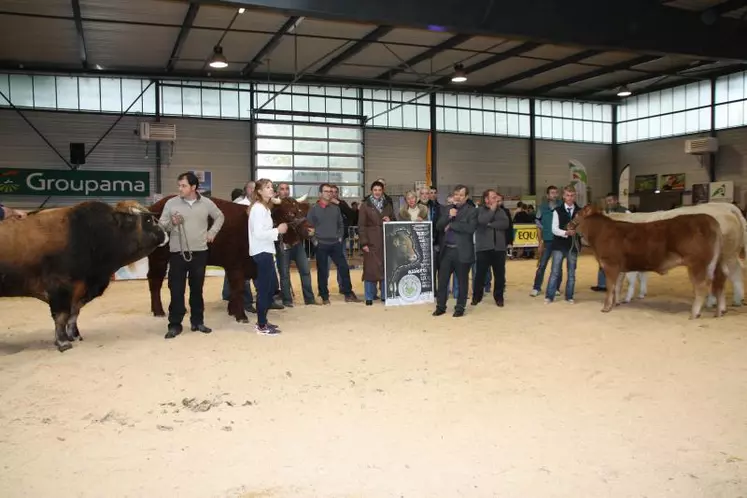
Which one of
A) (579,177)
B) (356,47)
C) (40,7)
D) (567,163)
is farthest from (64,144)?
(567,163)

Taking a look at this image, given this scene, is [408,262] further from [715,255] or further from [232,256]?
[715,255]

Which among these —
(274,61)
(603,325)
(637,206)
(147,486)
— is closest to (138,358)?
(147,486)

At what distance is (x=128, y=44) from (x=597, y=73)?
1633 cm

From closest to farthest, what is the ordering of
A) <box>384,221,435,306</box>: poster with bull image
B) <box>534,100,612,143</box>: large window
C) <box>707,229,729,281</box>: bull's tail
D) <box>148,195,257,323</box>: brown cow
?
1. <box>707,229,729,281</box>: bull's tail
2. <box>148,195,257,323</box>: brown cow
3. <box>384,221,435,306</box>: poster with bull image
4. <box>534,100,612,143</box>: large window

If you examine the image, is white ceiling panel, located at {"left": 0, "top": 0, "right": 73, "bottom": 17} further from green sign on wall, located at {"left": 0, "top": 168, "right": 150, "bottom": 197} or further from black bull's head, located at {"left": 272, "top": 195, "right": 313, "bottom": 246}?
black bull's head, located at {"left": 272, "top": 195, "right": 313, "bottom": 246}

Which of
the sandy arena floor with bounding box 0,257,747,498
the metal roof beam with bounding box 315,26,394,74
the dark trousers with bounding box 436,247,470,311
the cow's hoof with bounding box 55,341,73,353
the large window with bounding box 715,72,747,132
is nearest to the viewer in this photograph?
the sandy arena floor with bounding box 0,257,747,498

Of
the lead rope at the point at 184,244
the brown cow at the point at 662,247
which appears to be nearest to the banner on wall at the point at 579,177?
the brown cow at the point at 662,247

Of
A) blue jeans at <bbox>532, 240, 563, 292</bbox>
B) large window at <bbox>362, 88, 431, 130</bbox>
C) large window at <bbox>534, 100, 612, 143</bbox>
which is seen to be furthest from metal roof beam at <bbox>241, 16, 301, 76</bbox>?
large window at <bbox>534, 100, 612, 143</bbox>

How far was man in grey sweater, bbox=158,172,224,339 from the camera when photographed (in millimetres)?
6734

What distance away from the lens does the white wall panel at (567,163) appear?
91.0ft

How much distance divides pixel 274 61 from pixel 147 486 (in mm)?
18484

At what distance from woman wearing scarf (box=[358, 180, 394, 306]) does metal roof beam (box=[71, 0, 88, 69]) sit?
9.19 m

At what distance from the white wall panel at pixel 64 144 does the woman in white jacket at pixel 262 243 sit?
15.3 metres

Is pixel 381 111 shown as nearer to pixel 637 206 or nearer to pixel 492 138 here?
pixel 492 138
